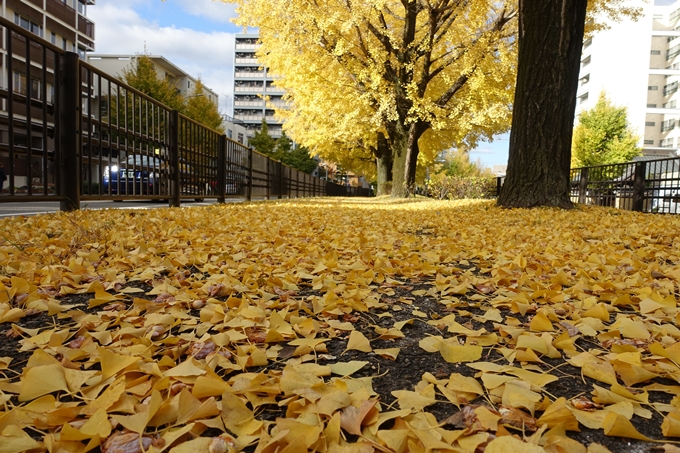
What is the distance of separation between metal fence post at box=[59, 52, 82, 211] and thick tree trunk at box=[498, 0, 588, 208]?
5864 mm

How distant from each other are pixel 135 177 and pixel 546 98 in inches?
236

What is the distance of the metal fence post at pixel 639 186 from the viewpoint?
9031mm

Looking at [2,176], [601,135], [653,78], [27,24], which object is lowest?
[2,176]

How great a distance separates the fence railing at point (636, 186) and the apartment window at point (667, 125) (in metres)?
46.5

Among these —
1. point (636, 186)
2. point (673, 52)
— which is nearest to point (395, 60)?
point (636, 186)

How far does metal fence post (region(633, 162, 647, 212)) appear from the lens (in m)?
9.03

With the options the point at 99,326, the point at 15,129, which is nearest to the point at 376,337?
the point at 99,326

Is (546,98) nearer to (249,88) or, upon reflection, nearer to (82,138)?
(82,138)

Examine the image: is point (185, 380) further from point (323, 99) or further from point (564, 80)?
point (323, 99)

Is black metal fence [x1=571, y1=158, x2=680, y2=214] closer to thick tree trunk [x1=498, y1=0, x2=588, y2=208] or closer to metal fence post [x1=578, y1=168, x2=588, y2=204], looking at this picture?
metal fence post [x1=578, y1=168, x2=588, y2=204]

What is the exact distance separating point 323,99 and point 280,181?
376 cm

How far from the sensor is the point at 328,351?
54.4 inches

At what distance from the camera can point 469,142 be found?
20.8 metres

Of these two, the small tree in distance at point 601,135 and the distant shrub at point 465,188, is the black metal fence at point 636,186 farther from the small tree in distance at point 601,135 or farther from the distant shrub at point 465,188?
the small tree in distance at point 601,135
